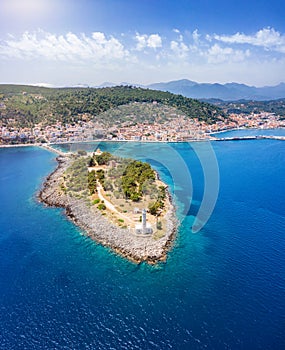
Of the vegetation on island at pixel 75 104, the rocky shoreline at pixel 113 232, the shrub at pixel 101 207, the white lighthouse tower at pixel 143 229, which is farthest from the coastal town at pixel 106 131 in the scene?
the white lighthouse tower at pixel 143 229

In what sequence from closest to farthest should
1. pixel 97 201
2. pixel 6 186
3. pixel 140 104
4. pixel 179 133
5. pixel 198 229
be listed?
1. pixel 198 229
2. pixel 97 201
3. pixel 6 186
4. pixel 179 133
5. pixel 140 104

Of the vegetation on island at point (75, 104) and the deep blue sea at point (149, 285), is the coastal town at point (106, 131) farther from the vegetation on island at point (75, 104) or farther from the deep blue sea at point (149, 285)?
the deep blue sea at point (149, 285)

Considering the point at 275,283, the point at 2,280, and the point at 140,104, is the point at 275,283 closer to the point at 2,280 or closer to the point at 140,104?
the point at 2,280

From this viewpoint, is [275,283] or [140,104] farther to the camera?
[140,104]

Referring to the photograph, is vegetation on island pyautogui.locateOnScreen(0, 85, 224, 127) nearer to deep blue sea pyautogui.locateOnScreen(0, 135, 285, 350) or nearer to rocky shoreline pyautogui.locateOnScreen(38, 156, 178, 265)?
rocky shoreline pyautogui.locateOnScreen(38, 156, 178, 265)

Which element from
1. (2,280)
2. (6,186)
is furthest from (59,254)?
(6,186)

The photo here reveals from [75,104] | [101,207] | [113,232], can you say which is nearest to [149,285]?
[113,232]

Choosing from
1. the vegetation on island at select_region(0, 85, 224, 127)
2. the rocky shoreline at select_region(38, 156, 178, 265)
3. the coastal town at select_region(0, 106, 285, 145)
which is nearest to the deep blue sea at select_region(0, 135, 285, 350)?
the rocky shoreline at select_region(38, 156, 178, 265)
